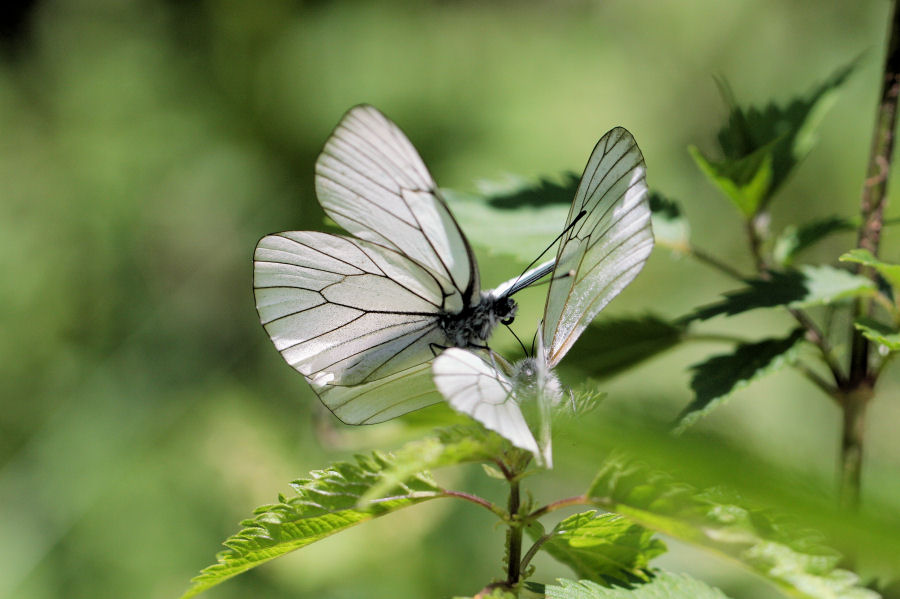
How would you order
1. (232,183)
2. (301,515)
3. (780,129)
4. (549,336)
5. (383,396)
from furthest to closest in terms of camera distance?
(232,183) < (780,129) < (383,396) < (549,336) < (301,515)

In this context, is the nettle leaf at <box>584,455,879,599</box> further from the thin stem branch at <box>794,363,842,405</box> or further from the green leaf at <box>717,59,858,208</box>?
the green leaf at <box>717,59,858,208</box>

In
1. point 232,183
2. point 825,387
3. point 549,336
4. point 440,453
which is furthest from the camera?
point 232,183

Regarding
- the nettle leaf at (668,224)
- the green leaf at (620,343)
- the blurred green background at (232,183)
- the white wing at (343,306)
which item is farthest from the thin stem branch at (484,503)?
the blurred green background at (232,183)

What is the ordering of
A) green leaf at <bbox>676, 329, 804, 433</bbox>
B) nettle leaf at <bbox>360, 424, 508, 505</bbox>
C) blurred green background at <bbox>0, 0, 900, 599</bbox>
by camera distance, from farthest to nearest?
blurred green background at <bbox>0, 0, 900, 599</bbox> < green leaf at <bbox>676, 329, 804, 433</bbox> < nettle leaf at <bbox>360, 424, 508, 505</bbox>

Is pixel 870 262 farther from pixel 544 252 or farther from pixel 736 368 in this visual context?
pixel 544 252

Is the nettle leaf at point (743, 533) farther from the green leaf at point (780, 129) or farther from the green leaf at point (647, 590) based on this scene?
the green leaf at point (780, 129)

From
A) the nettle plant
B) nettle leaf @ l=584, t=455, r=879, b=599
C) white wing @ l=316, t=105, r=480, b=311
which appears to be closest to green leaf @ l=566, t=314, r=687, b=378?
the nettle plant

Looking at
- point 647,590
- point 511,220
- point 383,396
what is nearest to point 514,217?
point 511,220

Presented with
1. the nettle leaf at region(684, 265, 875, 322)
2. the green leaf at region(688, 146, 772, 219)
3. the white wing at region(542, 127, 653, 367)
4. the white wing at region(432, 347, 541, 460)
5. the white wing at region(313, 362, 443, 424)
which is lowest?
the white wing at region(432, 347, 541, 460)
